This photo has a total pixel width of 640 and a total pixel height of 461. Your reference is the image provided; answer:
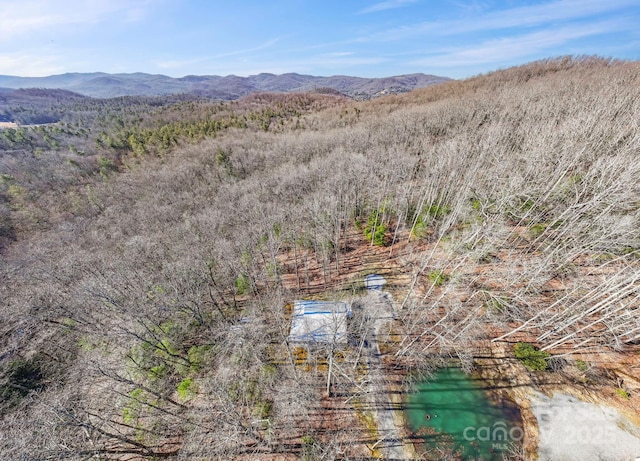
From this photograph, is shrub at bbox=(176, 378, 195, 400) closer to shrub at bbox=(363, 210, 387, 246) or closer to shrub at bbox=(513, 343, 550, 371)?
shrub at bbox=(363, 210, 387, 246)

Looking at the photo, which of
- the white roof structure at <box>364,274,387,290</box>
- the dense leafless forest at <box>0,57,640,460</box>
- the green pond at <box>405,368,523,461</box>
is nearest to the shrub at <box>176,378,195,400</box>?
the dense leafless forest at <box>0,57,640,460</box>

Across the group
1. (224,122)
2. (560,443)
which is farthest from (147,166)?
(560,443)

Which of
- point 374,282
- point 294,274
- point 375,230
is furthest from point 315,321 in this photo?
point 375,230

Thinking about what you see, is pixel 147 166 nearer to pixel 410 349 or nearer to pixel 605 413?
pixel 410 349

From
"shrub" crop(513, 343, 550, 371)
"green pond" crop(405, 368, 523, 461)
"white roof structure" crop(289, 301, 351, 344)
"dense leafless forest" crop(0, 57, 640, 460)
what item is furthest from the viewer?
"white roof structure" crop(289, 301, 351, 344)

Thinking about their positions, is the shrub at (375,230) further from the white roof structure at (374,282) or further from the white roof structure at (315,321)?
the white roof structure at (315,321)

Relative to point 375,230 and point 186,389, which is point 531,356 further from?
point 186,389
